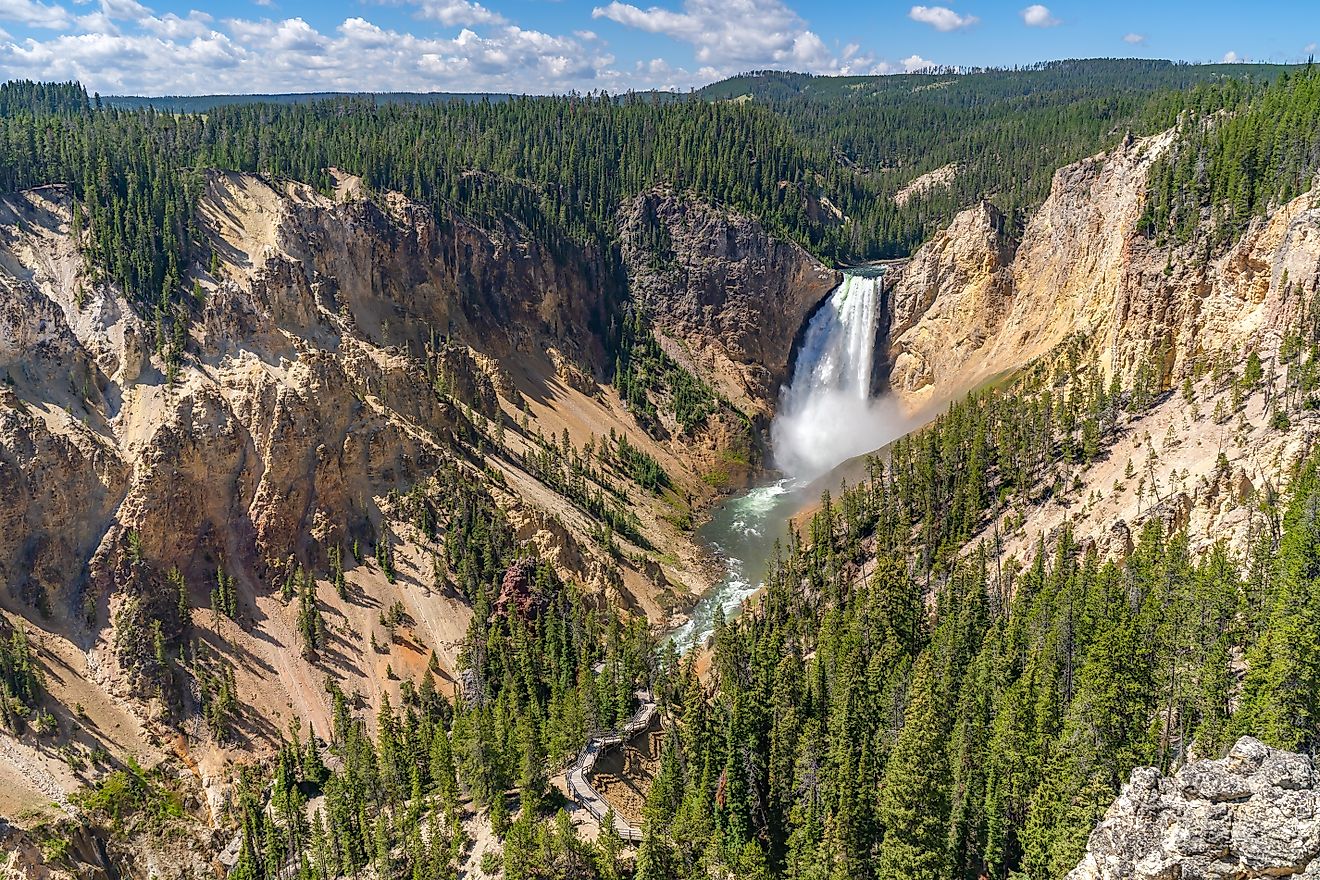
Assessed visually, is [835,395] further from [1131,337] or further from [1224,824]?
[1224,824]

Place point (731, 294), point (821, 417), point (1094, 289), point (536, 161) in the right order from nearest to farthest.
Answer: point (1094, 289) < point (821, 417) < point (731, 294) < point (536, 161)

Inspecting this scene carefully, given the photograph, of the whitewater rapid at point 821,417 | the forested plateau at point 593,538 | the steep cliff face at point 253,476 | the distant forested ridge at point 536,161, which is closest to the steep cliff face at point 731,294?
the whitewater rapid at point 821,417

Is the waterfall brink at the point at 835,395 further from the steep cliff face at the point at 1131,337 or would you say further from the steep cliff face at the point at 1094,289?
the steep cliff face at the point at 1131,337

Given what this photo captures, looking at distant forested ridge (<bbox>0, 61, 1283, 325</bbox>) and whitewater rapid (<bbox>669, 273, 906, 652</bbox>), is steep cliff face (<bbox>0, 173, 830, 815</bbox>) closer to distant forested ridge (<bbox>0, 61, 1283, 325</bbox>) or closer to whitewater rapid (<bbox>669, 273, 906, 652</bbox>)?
distant forested ridge (<bbox>0, 61, 1283, 325</bbox>)

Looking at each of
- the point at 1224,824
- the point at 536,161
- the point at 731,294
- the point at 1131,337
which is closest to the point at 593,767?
the point at 1224,824

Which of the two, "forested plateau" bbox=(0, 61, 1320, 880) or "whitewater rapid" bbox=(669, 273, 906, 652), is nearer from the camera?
"forested plateau" bbox=(0, 61, 1320, 880)

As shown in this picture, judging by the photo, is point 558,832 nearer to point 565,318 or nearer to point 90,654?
point 90,654

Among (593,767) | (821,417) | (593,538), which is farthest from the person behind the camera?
(821,417)

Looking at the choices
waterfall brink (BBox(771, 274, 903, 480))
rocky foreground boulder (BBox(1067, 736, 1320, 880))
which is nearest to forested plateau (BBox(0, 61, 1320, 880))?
rocky foreground boulder (BBox(1067, 736, 1320, 880))
